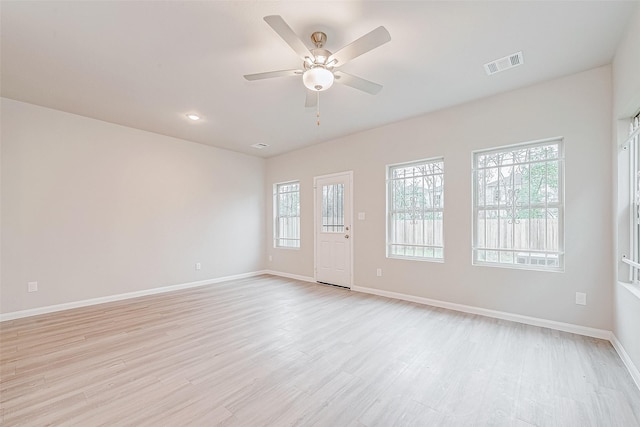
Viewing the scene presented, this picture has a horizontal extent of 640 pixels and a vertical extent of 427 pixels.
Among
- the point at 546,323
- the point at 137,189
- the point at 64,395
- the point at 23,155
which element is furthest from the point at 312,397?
the point at 23,155

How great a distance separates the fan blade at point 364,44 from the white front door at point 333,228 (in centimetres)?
287

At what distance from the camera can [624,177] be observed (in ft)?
8.26

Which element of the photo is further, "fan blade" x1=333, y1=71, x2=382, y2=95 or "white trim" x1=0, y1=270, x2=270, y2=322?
"white trim" x1=0, y1=270, x2=270, y2=322

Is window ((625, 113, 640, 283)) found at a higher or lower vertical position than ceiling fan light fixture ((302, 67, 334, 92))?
lower

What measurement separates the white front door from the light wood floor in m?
1.62

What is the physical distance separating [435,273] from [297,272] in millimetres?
2901

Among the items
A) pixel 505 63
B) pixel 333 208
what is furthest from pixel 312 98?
pixel 333 208

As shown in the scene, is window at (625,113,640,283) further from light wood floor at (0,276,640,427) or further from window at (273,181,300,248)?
window at (273,181,300,248)

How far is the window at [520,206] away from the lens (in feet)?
10.2

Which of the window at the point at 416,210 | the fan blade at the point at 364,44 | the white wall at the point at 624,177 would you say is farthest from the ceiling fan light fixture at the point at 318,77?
the window at the point at 416,210

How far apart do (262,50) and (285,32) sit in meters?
0.69

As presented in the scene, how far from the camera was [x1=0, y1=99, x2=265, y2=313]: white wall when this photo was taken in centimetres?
356

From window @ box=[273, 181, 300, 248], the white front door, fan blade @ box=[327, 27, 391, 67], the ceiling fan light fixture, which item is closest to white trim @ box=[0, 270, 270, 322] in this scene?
window @ box=[273, 181, 300, 248]

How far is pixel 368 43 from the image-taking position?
198cm
